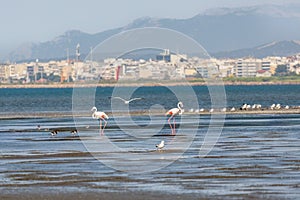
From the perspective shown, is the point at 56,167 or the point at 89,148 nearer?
the point at 56,167

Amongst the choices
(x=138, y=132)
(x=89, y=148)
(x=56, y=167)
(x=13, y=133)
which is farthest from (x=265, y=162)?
(x=13, y=133)

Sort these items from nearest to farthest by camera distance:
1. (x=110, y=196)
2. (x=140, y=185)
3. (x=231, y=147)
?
(x=110, y=196) < (x=140, y=185) < (x=231, y=147)

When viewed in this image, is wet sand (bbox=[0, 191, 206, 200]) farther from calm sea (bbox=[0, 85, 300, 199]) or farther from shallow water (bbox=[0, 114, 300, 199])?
shallow water (bbox=[0, 114, 300, 199])

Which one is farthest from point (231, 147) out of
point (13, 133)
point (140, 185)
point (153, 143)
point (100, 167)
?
point (13, 133)

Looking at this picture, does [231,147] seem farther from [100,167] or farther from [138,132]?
[138,132]

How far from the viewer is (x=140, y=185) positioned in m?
23.7

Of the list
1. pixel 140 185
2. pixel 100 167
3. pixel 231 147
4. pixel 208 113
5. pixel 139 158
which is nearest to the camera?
pixel 140 185

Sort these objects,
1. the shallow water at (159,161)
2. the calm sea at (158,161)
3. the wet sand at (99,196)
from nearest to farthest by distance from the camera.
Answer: the wet sand at (99,196) → the calm sea at (158,161) → the shallow water at (159,161)

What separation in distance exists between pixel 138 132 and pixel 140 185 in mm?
19825

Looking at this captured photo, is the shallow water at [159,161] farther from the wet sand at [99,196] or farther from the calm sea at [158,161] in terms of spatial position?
the wet sand at [99,196]

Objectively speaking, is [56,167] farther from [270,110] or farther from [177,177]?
[270,110]

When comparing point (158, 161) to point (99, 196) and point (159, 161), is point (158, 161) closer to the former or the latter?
A: point (159, 161)

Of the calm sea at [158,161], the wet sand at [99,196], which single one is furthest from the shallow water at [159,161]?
the wet sand at [99,196]

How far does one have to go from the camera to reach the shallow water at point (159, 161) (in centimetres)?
2350
